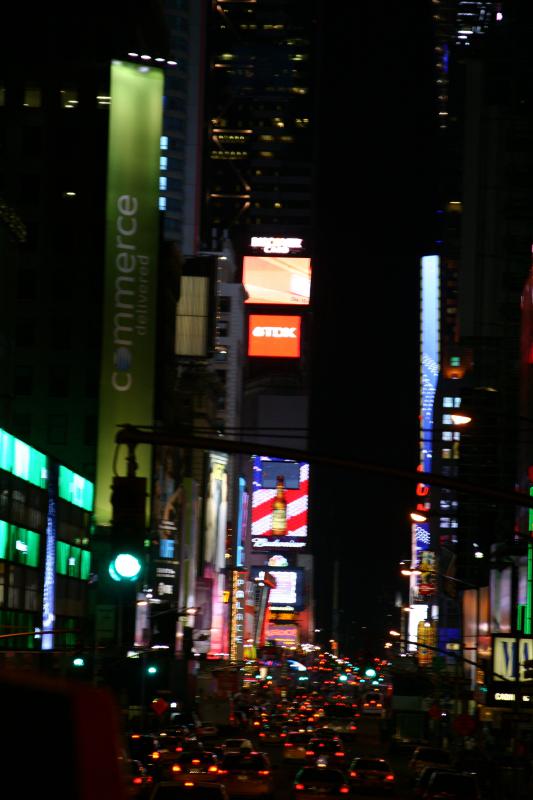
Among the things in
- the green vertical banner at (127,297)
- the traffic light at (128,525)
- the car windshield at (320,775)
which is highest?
the green vertical banner at (127,297)

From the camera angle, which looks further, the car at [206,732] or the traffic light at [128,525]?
the car at [206,732]

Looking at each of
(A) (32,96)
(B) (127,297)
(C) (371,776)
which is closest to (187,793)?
(C) (371,776)

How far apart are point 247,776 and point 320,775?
1910mm

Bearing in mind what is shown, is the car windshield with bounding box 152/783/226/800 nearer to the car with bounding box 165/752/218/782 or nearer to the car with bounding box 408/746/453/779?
the car with bounding box 165/752/218/782

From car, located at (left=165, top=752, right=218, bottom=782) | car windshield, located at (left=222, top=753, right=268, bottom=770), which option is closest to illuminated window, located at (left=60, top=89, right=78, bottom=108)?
car, located at (left=165, top=752, right=218, bottom=782)

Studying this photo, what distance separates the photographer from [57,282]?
135125 millimetres

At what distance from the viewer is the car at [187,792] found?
27797mm

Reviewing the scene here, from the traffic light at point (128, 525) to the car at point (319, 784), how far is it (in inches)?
847

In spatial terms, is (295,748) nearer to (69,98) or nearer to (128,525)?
(128,525)

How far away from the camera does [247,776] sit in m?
41.3

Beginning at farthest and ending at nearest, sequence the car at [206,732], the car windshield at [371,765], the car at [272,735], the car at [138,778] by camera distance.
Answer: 1. the car at [272,735]
2. the car at [206,732]
3. the car windshield at [371,765]
4. the car at [138,778]

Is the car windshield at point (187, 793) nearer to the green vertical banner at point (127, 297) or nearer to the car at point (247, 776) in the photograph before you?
the car at point (247, 776)

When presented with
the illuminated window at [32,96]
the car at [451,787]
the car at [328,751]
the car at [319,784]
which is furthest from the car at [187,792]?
the illuminated window at [32,96]

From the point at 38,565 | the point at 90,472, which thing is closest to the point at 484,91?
the point at 90,472
